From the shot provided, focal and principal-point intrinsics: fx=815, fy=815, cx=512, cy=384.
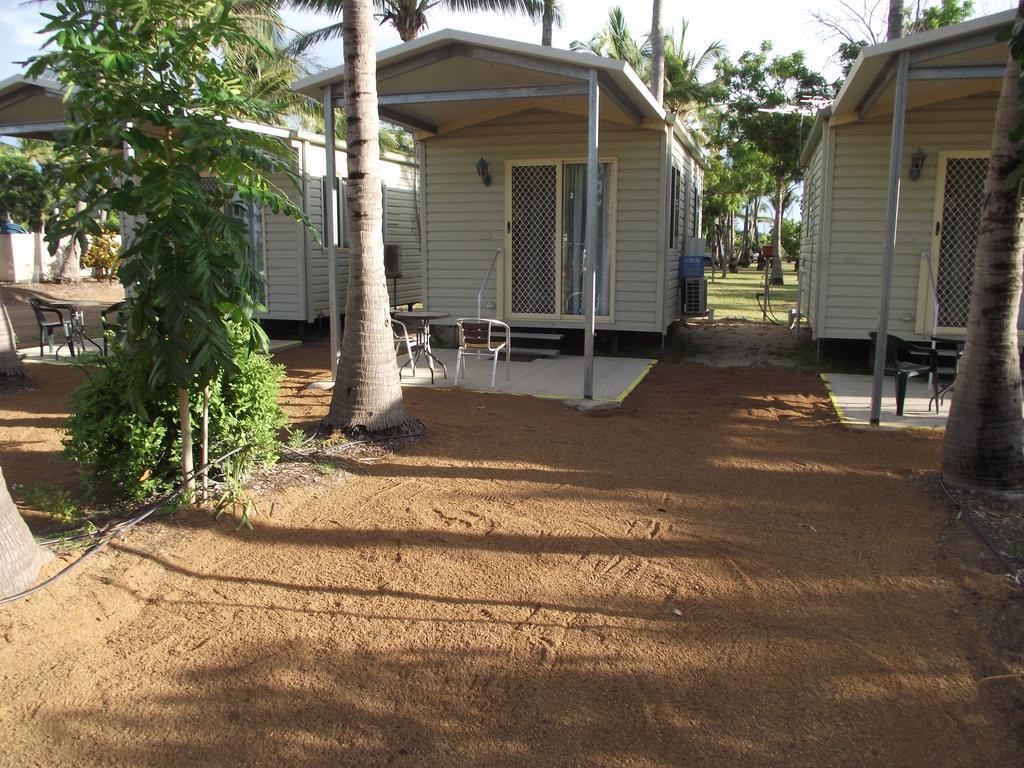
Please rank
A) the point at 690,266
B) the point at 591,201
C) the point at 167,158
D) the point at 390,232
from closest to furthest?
the point at 167,158, the point at 591,201, the point at 690,266, the point at 390,232

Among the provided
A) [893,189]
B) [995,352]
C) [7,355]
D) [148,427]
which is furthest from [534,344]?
[148,427]

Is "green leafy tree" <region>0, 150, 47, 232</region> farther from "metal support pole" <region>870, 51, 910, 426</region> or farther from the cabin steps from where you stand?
"metal support pole" <region>870, 51, 910, 426</region>

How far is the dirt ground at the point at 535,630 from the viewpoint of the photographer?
8.32 ft

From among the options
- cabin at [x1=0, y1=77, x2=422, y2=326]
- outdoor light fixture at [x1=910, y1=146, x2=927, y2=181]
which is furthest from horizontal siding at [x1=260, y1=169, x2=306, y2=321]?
outdoor light fixture at [x1=910, y1=146, x2=927, y2=181]

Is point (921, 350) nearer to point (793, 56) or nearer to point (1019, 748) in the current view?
point (1019, 748)

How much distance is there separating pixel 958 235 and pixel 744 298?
12122 millimetres

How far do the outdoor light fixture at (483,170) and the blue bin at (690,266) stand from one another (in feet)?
10.2

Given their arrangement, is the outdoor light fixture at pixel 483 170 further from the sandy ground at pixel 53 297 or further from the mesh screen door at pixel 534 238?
the sandy ground at pixel 53 297

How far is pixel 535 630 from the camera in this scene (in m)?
3.21

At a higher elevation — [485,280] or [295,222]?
[295,222]

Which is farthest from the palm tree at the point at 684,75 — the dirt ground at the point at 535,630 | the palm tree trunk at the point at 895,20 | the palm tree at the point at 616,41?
the dirt ground at the point at 535,630

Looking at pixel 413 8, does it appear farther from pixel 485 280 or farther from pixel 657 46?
pixel 485 280

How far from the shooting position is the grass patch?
16812 millimetres

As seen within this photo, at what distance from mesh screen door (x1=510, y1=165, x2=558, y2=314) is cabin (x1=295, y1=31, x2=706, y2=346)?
1 centimetres
